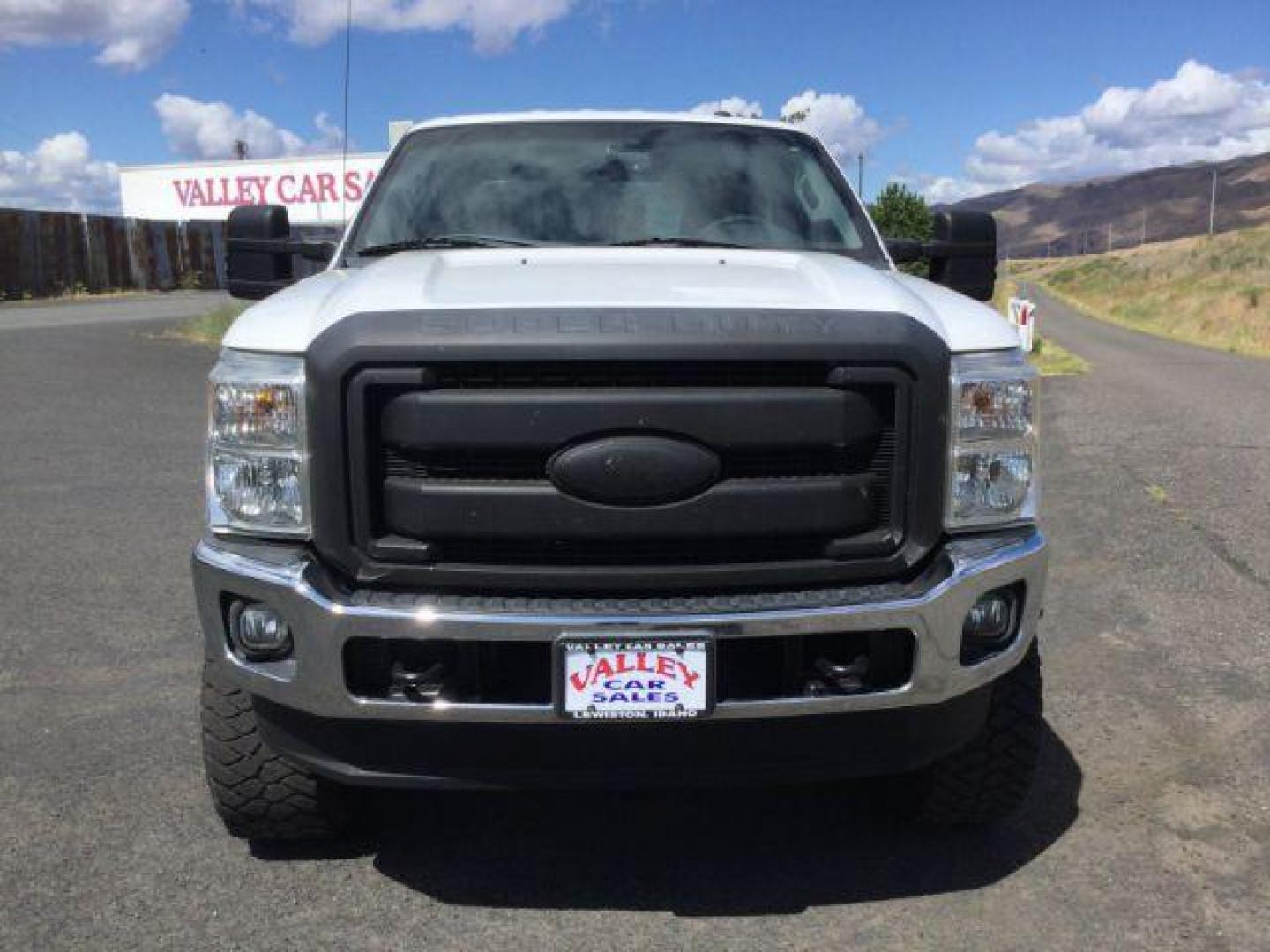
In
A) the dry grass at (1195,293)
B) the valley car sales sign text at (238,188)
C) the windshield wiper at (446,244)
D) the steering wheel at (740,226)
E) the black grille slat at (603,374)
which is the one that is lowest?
the dry grass at (1195,293)

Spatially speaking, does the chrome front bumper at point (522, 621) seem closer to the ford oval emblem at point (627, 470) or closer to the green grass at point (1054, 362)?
the ford oval emblem at point (627, 470)

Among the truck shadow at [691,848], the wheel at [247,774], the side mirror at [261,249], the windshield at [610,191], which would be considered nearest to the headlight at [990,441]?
the truck shadow at [691,848]

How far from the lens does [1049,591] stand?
555cm

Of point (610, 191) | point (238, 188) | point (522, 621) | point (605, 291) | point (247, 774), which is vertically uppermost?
point (238, 188)

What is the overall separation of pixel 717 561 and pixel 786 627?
0.74ft

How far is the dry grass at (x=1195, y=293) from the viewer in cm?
3481

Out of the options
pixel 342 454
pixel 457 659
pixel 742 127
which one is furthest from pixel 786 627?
pixel 742 127

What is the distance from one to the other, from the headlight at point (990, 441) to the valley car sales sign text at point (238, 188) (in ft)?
115

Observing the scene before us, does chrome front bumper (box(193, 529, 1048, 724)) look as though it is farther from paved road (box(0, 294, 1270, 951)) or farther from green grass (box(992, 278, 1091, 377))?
green grass (box(992, 278, 1091, 377))

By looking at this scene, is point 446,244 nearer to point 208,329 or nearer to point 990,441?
point 990,441

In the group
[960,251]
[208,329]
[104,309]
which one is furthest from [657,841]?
[104,309]

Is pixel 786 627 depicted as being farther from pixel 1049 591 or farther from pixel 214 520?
pixel 1049 591

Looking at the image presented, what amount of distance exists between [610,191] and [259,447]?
5.84 ft

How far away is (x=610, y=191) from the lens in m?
3.96
